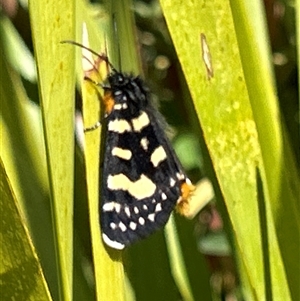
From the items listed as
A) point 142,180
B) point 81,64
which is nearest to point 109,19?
point 81,64

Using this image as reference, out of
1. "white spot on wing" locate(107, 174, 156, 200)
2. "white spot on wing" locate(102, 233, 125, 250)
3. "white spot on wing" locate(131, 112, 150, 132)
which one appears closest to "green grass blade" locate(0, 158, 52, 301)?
"white spot on wing" locate(102, 233, 125, 250)

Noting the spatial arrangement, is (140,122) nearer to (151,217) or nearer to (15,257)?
(151,217)

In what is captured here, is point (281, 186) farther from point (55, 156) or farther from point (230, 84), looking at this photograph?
point (55, 156)

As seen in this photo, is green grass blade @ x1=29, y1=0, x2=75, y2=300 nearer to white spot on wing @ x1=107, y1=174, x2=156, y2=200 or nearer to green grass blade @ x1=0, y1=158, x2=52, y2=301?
green grass blade @ x1=0, y1=158, x2=52, y2=301

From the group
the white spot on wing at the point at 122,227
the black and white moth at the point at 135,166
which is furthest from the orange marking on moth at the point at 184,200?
the white spot on wing at the point at 122,227

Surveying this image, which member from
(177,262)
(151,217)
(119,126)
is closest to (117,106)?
(119,126)

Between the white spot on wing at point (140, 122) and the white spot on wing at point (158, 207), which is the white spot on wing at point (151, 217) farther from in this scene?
the white spot on wing at point (140, 122)
